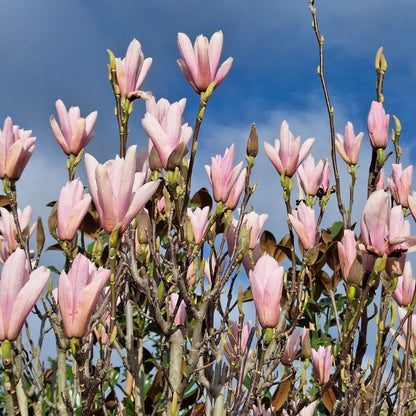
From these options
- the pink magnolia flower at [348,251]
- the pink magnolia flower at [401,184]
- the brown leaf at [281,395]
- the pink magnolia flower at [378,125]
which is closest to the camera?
the pink magnolia flower at [348,251]

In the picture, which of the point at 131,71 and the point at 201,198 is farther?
the point at 201,198

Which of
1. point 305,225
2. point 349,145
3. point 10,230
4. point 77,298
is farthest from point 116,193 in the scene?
point 349,145

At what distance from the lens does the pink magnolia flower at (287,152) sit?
6.95ft

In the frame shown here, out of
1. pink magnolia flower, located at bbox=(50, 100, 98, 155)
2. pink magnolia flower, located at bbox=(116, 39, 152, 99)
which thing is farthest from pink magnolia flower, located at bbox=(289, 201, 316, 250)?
pink magnolia flower, located at bbox=(50, 100, 98, 155)

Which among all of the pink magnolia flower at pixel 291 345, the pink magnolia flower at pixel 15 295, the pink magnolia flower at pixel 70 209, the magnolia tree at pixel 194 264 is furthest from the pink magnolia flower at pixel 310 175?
the pink magnolia flower at pixel 15 295

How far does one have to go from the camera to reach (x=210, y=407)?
6.47 feet

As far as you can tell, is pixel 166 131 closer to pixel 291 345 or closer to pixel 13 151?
pixel 13 151

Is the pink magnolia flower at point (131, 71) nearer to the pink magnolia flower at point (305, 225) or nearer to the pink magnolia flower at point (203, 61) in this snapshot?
the pink magnolia flower at point (203, 61)

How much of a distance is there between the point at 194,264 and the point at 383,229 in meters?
0.68

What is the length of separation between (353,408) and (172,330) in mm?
559

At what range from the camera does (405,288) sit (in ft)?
6.50

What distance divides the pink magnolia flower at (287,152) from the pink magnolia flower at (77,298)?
978 mm

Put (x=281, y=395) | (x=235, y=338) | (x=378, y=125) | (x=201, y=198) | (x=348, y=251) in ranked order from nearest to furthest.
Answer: (x=348, y=251)
(x=235, y=338)
(x=378, y=125)
(x=281, y=395)
(x=201, y=198)

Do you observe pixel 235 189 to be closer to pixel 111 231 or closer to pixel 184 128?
pixel 184 128
